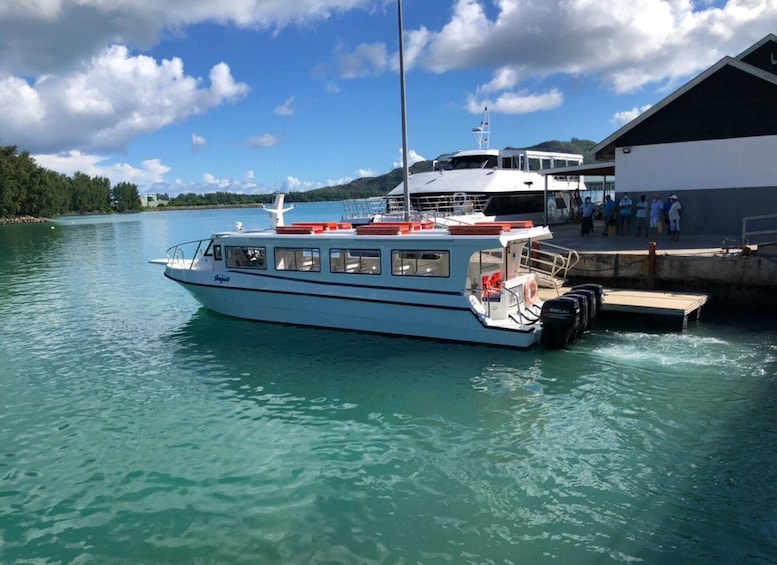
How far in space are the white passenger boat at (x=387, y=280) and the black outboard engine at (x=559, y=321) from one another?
140 mm

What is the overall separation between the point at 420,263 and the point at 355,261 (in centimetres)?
186

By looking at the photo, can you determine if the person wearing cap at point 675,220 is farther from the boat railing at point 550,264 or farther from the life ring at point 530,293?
the life ring at point 530,293

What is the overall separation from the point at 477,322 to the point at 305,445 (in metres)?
6.02

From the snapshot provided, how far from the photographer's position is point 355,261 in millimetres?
14953

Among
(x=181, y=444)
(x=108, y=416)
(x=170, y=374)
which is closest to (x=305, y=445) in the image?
(x=181, y=444)

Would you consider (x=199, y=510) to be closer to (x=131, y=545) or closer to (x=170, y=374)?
(x=131, y=545)

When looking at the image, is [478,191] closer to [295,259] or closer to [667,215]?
[667,215]

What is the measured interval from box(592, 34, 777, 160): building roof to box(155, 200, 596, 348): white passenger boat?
9.03m

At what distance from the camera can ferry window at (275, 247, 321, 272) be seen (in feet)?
50.9

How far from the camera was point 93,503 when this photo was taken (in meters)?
7.32

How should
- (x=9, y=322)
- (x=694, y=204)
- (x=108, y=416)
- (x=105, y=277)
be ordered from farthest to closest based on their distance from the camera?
(x=105, y=277) → (x=694, y=204) → (x=9, y=322) → (x=108, y=416)

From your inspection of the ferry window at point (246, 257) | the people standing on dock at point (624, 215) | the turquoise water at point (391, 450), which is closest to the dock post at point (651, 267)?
the turquoise water at point (391, 450)

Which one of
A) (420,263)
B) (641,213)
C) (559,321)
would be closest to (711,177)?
(641,213)

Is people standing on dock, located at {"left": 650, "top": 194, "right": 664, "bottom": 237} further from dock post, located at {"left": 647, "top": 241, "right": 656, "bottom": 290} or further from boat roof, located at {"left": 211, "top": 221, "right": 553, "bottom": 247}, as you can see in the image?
boat roof, located at {"left": 211, "top": 221, "right": 553, "bottom": 247}
